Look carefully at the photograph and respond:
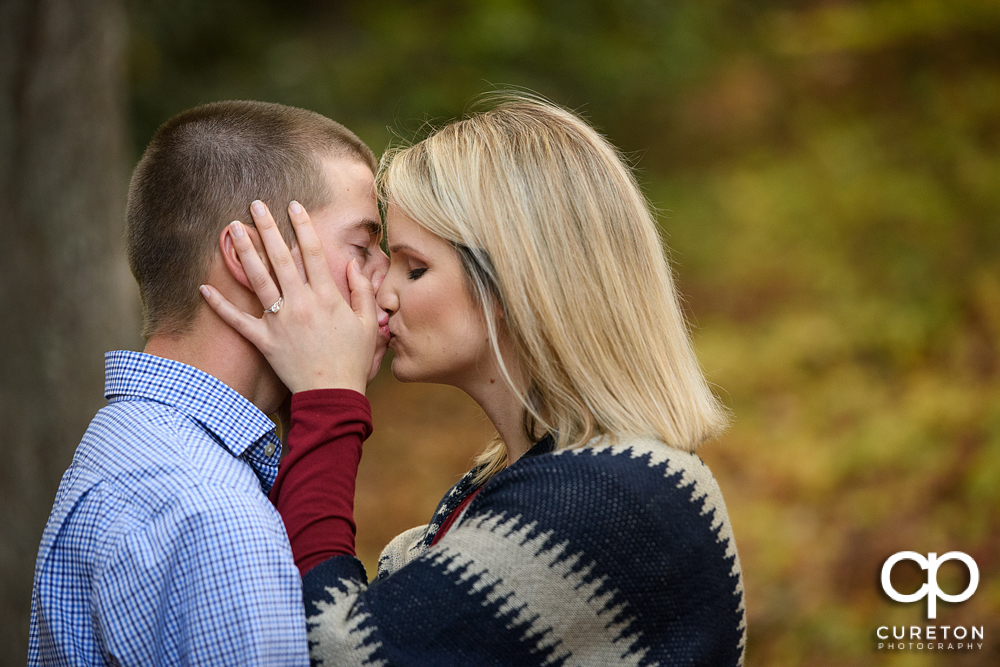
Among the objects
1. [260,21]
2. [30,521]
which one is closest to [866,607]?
[30,521]

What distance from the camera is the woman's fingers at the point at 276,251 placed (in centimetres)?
186

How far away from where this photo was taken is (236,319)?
1.87 m

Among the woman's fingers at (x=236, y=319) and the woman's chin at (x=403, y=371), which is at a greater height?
the woman's fingers at (x=236, y=319)

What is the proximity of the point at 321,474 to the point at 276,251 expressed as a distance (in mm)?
490

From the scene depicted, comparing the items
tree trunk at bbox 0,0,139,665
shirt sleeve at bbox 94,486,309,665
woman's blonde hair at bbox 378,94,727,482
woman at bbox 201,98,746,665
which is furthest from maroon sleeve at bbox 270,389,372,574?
tree trunk at bbox 0,0,139,665

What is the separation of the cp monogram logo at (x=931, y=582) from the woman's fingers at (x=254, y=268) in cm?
384

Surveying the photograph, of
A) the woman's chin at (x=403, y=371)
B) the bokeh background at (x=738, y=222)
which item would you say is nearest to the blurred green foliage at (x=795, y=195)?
the bokeh background at (x=738, y=222)

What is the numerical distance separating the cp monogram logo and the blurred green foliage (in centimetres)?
8

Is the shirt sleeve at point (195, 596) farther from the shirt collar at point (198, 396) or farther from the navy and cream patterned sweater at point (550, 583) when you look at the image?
the shirt collar at point (198, 396)

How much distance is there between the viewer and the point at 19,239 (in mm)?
3498

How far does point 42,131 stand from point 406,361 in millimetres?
2325

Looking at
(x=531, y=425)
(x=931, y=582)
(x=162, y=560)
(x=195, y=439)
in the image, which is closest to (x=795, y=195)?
(x=931, y=582)

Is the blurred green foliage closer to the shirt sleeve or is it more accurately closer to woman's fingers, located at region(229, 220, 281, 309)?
woman's fingers, located at region(229, 220, 281, 309)

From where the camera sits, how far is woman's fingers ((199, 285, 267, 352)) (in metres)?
1.86
